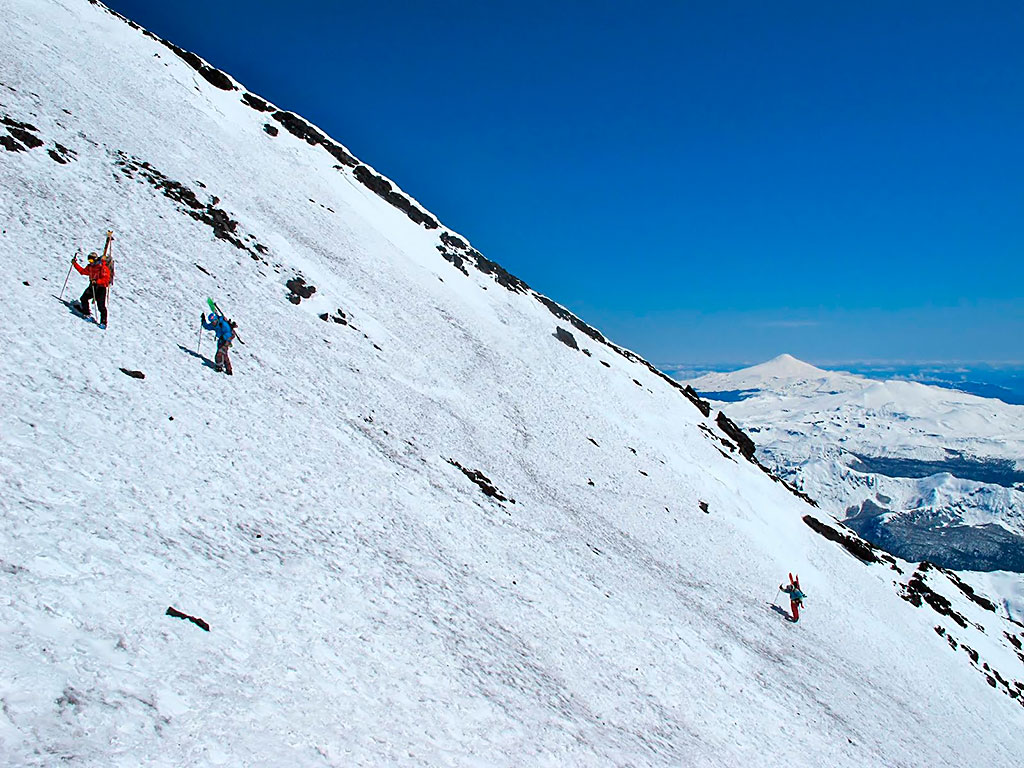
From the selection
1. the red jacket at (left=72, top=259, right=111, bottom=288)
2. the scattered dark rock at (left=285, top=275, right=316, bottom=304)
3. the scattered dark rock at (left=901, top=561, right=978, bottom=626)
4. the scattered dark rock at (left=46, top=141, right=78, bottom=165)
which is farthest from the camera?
the scattered dark rock at (left=901, top=561, right=978, bottom=626)

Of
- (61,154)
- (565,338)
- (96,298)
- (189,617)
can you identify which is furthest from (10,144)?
(565,338)

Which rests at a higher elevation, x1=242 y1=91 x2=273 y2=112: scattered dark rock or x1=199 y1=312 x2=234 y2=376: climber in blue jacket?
x1=242 y1=91 x2=273 y2=112: scattered dark rock

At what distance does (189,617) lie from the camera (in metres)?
8.75

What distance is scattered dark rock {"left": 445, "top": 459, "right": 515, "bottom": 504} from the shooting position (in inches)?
899

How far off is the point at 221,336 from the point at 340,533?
9.65 meters

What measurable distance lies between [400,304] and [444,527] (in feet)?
86.2

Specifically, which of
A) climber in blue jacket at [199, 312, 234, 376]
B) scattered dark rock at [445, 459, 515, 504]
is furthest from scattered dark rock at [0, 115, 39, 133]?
scattered dark rock at [445, 459, 515, 504]

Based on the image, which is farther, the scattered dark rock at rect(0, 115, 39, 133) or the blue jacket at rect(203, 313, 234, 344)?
the scattered dark rock at rect(0, 115, 39, 133)

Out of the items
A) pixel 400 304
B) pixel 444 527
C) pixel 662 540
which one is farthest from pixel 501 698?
pixel 400 304

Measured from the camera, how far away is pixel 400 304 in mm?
40719

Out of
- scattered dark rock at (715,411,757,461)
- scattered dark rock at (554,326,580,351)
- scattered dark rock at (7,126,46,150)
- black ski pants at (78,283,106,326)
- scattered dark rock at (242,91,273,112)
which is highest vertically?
scattered dark rock at (242,91,273,112)

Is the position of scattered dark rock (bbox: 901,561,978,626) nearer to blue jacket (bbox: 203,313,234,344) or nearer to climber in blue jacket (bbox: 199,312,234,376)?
climber in blue jacket (bbox: 199,312,234,376)

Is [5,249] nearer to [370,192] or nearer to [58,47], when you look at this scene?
[58,47]

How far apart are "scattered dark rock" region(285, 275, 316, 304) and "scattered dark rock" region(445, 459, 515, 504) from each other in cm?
1496
